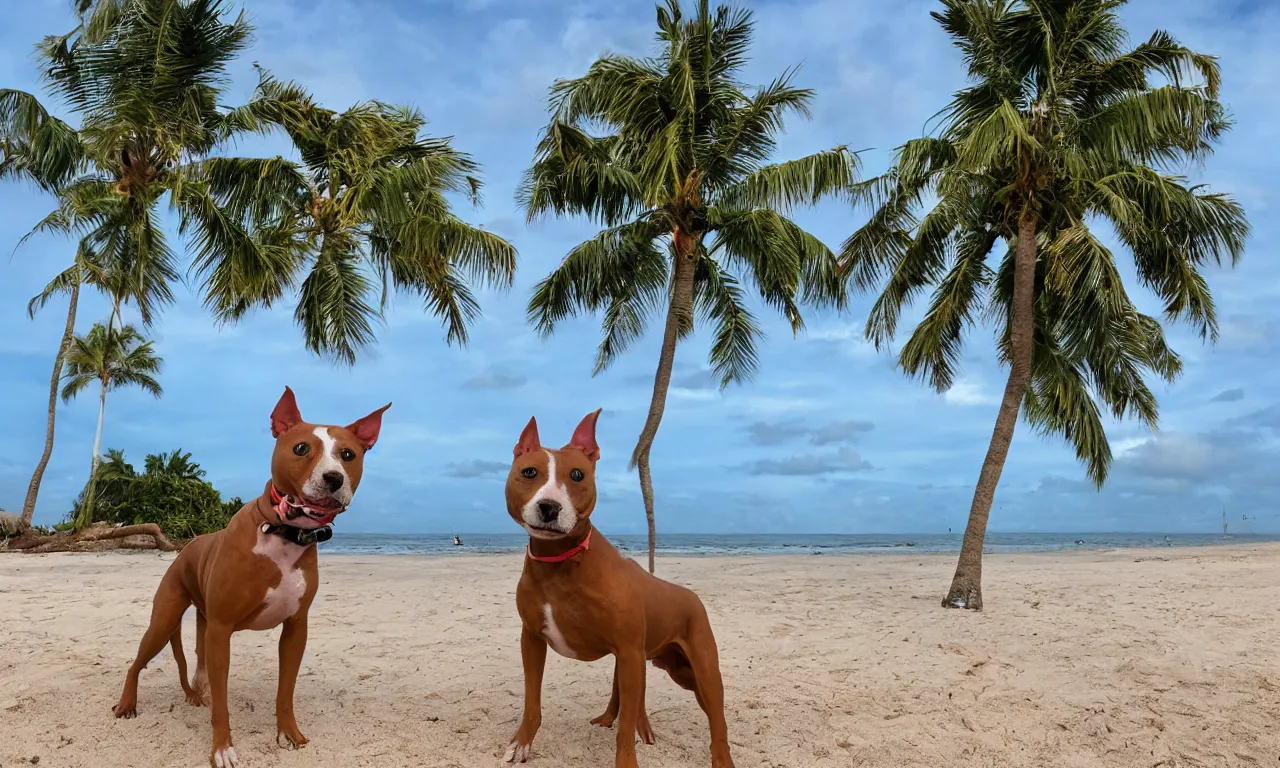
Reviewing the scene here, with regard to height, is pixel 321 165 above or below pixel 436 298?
above

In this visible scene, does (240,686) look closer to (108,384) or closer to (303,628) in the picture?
(303,628)

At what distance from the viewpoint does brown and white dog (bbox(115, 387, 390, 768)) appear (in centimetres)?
406

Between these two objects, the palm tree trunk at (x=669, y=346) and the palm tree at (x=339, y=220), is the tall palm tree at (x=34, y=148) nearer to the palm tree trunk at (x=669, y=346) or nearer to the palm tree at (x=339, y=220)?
the palm tree at (x=339, y=220)

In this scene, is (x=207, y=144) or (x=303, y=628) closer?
(x=303, y=628)

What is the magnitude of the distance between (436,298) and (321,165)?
13.5 ft

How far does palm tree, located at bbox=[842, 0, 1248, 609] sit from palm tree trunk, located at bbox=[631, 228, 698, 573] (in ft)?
10.1

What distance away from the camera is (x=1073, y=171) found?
11.5m

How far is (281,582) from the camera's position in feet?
14.1

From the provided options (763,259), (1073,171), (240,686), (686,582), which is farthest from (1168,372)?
(240,686)

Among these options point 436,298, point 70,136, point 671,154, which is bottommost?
point 436,298

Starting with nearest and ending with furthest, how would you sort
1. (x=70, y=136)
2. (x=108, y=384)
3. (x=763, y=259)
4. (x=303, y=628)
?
(x=303, y=628), (x=763, y=259), (x=70, y=136), (x=108, y=384)

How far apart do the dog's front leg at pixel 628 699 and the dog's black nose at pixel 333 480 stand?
1.52 meters

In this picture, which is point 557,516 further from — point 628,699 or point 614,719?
point 614,719

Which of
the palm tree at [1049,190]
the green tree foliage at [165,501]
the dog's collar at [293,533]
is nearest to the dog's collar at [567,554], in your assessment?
the dog's collar at [293,533]
